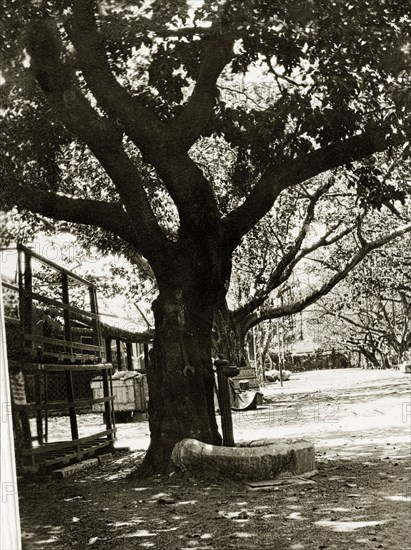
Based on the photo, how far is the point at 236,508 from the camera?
3598 mm

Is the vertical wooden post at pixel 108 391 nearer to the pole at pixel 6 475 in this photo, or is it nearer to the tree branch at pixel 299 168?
the pole at pixel 6 475

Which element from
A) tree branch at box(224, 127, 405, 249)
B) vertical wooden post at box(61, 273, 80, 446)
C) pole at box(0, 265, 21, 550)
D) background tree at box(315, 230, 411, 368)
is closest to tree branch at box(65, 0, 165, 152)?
tree branch at box(224, 127, 405, 249)

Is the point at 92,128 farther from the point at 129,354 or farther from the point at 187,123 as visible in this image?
the point at 129,354

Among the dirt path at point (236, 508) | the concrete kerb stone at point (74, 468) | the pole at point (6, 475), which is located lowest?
the dirt path at point (236, 508)

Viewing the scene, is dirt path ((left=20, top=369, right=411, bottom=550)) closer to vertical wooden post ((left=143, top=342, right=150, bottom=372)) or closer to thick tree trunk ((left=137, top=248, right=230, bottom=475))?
thick tree trunk ((left=137, top=248, right=230, bottom=475))

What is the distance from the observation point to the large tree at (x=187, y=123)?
11.8ft

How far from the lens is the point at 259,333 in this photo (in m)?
11.4

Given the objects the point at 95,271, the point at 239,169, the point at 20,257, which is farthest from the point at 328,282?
the point at 20,257

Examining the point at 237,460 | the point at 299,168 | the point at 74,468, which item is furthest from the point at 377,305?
the point at 74,468

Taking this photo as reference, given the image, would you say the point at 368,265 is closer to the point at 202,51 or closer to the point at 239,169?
the point at 239,169

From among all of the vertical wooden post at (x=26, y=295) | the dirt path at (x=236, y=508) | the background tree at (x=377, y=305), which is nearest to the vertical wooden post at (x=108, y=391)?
the dirt path at (x=236, y=508)

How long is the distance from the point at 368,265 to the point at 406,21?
5493mm

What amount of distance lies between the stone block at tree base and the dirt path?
0.10 meters

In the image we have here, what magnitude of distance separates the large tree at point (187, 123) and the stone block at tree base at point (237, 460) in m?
0.17
